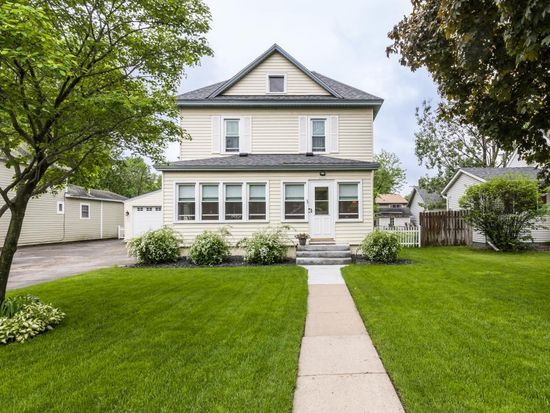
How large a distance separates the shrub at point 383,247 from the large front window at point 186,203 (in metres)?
6.90

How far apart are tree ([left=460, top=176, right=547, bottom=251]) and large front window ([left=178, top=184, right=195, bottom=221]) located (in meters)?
12.1

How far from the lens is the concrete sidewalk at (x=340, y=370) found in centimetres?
263

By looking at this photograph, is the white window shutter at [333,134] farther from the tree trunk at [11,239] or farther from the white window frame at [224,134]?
the tree trunk at [11,239]

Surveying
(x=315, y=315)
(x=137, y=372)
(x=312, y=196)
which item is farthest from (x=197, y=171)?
(x=137, y=372)

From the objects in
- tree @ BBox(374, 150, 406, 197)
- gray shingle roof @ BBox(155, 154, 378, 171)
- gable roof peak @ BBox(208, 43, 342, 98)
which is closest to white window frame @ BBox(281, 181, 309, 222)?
gray shingle roof @ BBox(155, 154, 378, 171)

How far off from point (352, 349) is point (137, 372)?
252 centimetres

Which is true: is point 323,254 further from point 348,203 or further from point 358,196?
point 358,196

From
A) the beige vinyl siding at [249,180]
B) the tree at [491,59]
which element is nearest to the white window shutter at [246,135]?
the beige vinyl siding at [249,180]

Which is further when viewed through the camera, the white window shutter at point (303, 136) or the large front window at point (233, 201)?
the white window shutter at point (303, 136)

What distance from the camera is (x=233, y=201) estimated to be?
11906 millimetres

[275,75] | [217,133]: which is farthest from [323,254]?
[275,75]

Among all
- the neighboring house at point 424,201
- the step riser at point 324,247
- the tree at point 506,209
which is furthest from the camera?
the neighboring house at point 424,201

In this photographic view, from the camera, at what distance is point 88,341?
13.3 ft

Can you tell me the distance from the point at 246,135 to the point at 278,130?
144 centimetres
